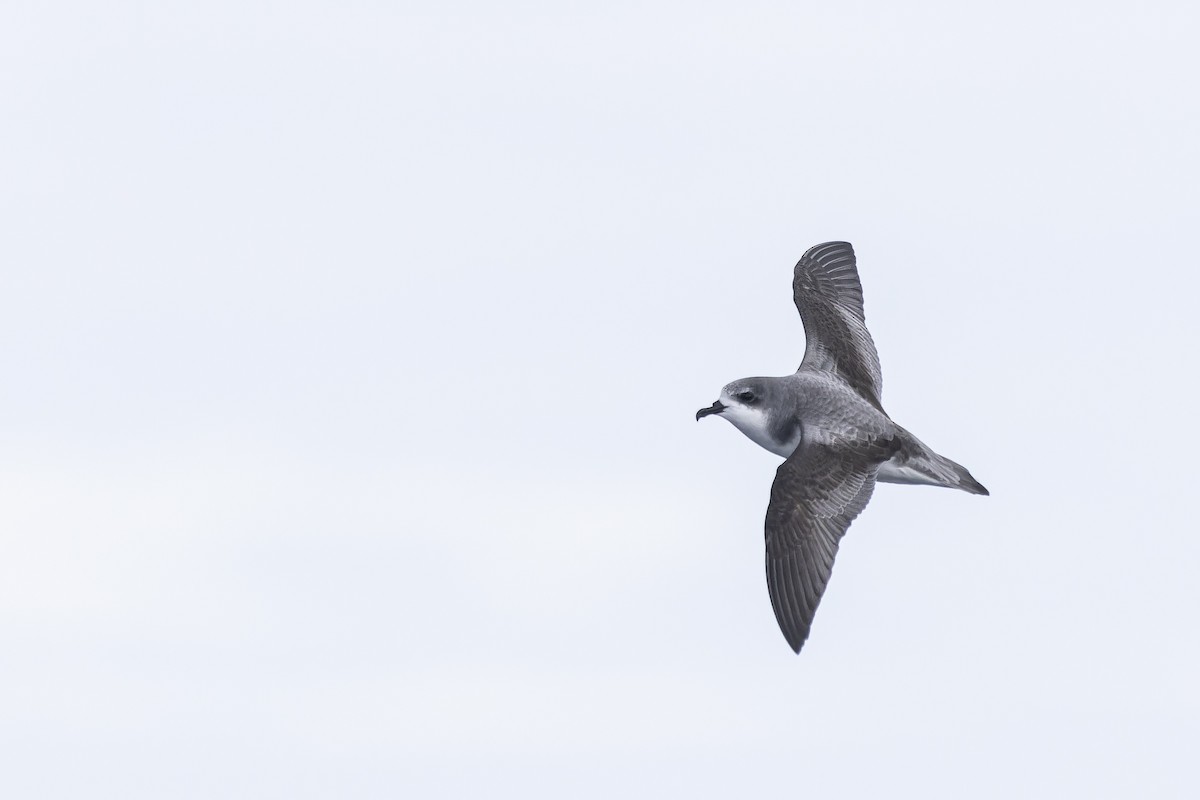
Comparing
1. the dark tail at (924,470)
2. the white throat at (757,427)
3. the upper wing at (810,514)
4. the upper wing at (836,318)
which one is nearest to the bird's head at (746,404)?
the white throat at (757,427)

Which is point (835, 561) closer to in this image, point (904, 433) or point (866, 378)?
point (904, 433)

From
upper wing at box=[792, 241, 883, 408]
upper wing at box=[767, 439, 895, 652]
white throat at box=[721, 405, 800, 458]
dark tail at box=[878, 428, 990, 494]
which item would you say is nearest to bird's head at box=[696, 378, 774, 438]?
white throat at box=[721, 405, 800, 458]

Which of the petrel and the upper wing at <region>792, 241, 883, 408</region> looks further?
the upper wing at <region>792, 241, 883, 408</region>

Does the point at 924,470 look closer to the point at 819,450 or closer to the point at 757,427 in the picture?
the point at 819,450

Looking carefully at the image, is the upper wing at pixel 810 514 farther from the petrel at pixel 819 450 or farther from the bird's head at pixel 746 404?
the bird's head at pixel 746 404

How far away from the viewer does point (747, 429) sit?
18.9 m

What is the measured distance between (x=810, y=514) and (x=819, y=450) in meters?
0.84

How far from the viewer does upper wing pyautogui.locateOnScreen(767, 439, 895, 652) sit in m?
16.9

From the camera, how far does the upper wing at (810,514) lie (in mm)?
16938

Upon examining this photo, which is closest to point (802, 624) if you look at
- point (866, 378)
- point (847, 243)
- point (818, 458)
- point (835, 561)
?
point (835, 561)

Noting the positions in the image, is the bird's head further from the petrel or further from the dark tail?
the dark tail

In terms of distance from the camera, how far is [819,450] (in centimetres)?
1808

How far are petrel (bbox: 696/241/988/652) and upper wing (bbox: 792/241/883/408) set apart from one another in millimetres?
20

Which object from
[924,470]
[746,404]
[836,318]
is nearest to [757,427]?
[746,404]
